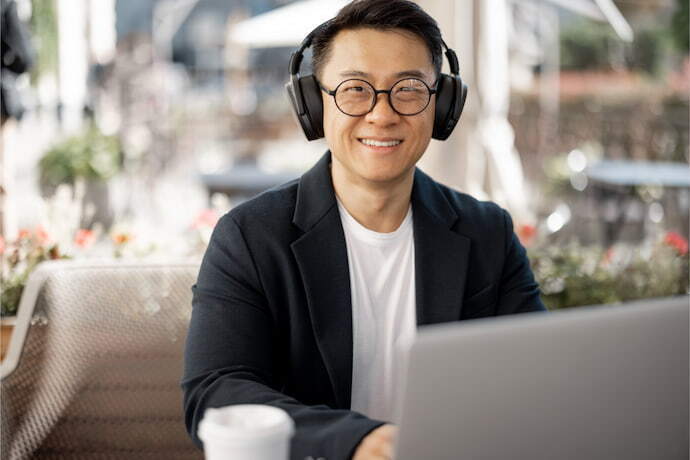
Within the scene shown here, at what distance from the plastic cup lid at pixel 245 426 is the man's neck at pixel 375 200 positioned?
2.79ft

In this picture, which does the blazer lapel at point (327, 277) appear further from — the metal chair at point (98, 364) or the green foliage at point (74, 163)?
the green foliage at point (74, 163)

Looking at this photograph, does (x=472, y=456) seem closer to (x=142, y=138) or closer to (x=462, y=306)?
(x=462, y=306)

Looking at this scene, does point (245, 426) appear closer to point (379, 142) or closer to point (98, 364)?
point (379, 142)

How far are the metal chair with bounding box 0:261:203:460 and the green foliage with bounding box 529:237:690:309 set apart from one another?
4.89 ft

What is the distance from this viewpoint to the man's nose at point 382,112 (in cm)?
159

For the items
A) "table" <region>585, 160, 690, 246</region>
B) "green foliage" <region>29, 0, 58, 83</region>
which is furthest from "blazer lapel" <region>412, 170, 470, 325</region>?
"green foliage" <region>29, 0, 58, 83</region>

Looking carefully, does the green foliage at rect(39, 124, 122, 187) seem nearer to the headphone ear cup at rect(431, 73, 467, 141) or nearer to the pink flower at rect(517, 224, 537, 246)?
the pink flower at rect(517, 224, 537, 246)

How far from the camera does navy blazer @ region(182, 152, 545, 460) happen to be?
1.46 metres

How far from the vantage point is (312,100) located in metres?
1.68

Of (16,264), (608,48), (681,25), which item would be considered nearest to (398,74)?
(16,264)

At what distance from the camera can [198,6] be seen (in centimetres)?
2208

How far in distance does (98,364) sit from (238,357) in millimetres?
713

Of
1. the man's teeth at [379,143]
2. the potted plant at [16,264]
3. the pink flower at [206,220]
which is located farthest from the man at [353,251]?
the pink flower at [206,220]

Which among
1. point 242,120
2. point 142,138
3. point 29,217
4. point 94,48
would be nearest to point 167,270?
point 29,217
